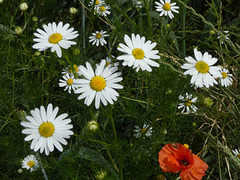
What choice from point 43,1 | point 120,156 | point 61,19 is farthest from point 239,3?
point 120,156

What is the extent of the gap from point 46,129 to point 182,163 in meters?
0.42

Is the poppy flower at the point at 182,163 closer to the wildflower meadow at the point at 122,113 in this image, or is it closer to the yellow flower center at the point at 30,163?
the wildflower meadow at the point at 122,113

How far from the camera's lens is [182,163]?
2.68ft

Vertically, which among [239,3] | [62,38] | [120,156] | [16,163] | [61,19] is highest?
[61,19]

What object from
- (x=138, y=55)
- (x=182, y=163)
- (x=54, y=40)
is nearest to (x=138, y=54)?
(x=138, y=55)

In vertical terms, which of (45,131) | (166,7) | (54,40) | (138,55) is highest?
(166,7)

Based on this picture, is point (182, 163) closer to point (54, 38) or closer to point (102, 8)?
point (54, 38)

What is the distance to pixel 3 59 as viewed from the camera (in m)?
1.28

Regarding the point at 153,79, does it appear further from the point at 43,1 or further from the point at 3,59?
the point at 43,1

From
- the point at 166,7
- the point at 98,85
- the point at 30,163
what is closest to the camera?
the point at 98,85

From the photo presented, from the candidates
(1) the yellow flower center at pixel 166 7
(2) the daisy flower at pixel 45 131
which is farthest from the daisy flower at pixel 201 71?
(1) the yellow flower center at pixel 166 7

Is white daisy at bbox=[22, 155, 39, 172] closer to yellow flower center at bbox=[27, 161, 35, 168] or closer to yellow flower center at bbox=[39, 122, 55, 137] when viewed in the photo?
yellow flower center at bbox=[27, 161, 35, 168]

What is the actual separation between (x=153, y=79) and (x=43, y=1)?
92cm

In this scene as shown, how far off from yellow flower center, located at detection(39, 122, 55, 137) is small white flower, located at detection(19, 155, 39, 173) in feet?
1.14
